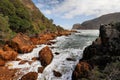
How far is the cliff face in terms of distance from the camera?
22.4 meters

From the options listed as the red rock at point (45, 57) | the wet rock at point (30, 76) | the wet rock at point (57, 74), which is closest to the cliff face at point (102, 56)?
the wet rock at point (57, 74)

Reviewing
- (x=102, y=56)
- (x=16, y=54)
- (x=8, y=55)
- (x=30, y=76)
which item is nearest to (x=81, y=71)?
(x=102, y=56)

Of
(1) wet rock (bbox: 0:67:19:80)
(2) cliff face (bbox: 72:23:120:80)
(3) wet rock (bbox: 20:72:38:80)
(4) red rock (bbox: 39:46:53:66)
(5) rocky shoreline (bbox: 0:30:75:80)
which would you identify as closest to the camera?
(2) cliff face (bbox: 72:23:120:80)

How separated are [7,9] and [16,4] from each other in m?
12.8

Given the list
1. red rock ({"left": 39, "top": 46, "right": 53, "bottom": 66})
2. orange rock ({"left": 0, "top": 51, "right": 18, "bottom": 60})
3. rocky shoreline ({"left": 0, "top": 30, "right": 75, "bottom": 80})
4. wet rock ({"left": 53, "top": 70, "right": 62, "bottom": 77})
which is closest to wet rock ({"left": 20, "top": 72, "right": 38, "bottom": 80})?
rocky shoreline ({"left": 0, "top": 30, "right": 75, "bottom": 80})

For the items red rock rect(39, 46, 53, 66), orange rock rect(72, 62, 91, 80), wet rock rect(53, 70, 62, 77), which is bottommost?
wet rock rect(53, 70, 62, 77)

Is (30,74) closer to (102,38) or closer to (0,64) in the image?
(0,64)

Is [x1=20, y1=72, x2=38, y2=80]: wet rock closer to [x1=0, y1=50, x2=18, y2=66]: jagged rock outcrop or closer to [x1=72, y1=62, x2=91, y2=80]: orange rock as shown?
[x1=72, y1=62, x2=91, y2=80]: orange rock

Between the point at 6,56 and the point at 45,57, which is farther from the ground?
the point at 6,56

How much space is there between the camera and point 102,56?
27.0 metres

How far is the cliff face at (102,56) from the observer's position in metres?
22.4

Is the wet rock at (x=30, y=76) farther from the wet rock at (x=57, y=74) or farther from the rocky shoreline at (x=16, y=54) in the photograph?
the wet rock at (x=57, y=74)

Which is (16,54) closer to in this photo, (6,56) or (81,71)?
(6,56)

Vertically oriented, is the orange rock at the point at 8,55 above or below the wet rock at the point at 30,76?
above
